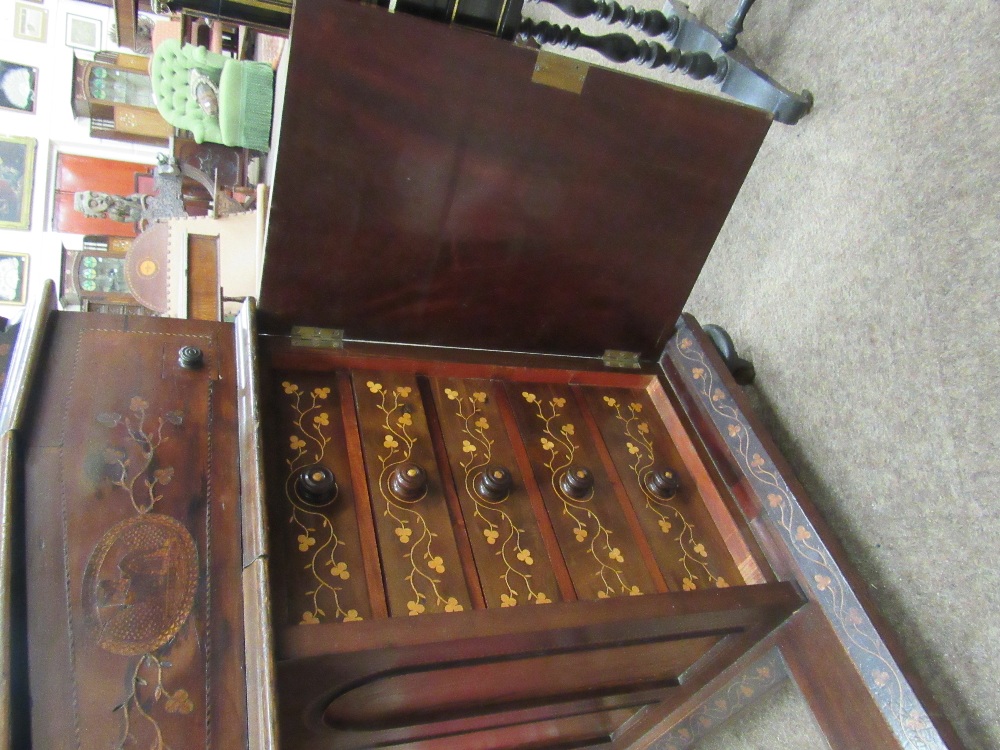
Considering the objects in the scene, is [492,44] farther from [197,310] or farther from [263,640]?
[197,310]

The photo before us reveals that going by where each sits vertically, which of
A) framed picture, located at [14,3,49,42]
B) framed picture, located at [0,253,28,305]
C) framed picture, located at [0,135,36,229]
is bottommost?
framed picture, located at [0,253,28,305]

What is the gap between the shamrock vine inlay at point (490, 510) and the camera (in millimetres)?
974

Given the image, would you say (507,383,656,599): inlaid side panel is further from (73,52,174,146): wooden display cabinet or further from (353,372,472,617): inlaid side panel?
(73,52,174,146): wooden display cabinet

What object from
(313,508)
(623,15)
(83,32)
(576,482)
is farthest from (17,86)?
(576,482)

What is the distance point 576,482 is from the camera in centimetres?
110

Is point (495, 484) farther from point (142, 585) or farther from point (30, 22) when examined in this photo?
point (30, 22)

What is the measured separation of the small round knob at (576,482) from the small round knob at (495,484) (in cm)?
11

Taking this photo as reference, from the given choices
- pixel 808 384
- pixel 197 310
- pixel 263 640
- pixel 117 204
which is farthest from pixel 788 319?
pixel 117 204

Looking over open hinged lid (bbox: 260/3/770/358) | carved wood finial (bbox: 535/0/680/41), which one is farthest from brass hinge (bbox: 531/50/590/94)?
carved wood finial (bbox: 535/0/680/41)

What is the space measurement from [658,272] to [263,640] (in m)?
0.91

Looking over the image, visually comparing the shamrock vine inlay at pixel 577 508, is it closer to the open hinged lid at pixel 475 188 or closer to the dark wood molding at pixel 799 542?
the open hinged lid at pixel 475 188

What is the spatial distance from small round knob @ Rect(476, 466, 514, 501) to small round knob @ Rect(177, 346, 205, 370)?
46cm

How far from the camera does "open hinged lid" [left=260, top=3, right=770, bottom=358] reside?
2.97 ft

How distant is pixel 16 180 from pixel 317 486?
521 cm
